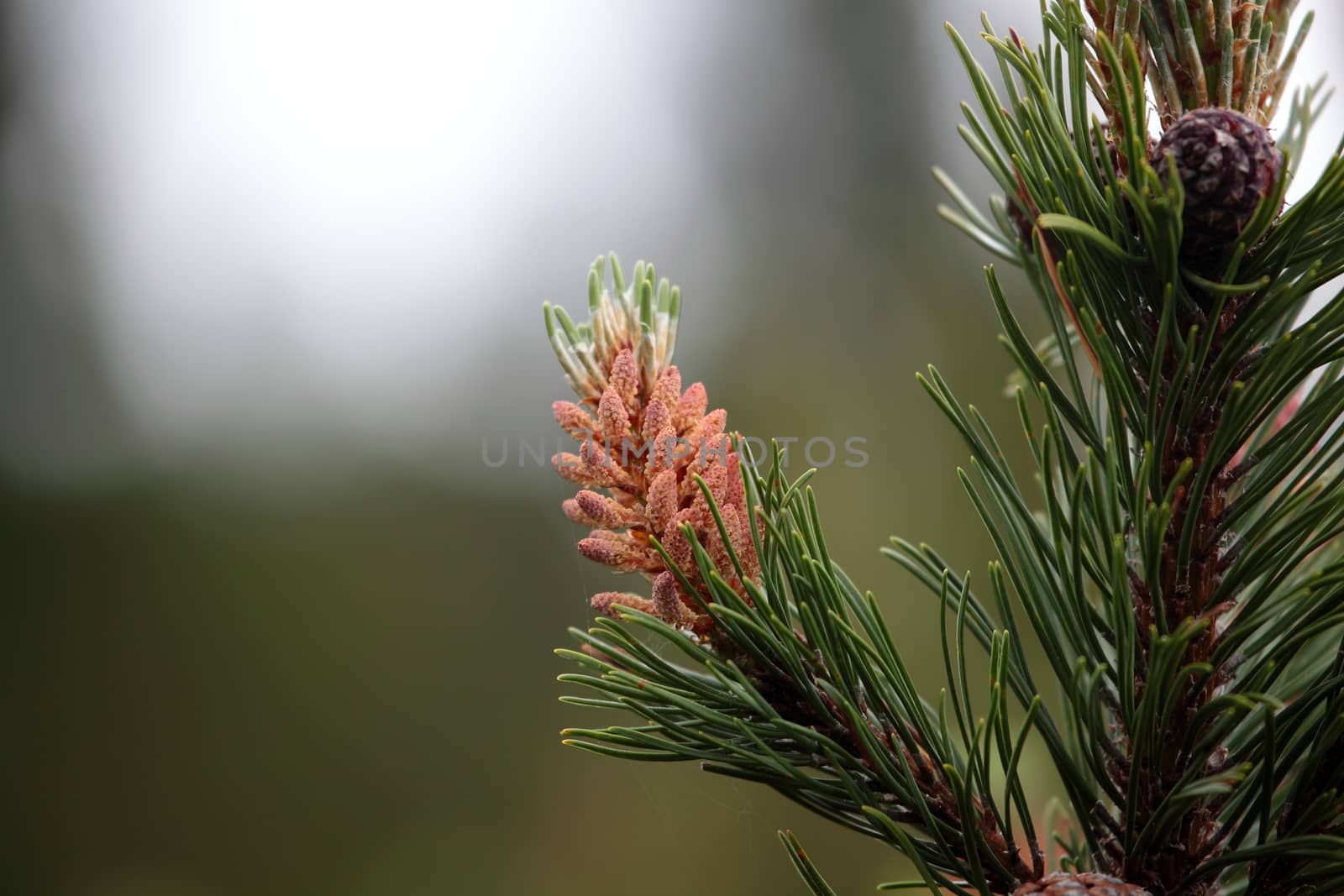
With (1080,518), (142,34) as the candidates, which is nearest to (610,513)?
(1080,518)

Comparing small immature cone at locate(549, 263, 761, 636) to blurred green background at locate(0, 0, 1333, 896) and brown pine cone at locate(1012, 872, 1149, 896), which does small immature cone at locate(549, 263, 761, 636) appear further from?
blurred green background at locate(0, 0, 1333, 896)

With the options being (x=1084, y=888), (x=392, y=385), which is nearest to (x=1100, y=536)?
(x=1084, y=888)

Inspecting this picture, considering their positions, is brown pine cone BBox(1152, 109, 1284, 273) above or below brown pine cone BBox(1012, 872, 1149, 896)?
above

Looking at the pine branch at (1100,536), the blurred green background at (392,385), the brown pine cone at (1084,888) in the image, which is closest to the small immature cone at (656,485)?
the pine branch at (1100,536)

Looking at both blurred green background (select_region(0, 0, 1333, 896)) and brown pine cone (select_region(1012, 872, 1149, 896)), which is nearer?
brown pine cone (select_region(1012, 872, 1149, 896))

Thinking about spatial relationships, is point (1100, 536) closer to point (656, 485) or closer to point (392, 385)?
point (656, 485)

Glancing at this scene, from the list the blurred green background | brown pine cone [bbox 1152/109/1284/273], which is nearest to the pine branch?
brown pine cone [bbox 1152/109/1284/273]
